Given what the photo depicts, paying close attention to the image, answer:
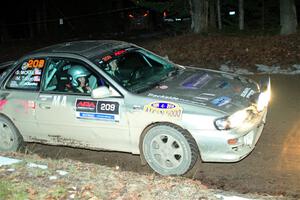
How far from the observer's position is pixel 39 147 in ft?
24.1

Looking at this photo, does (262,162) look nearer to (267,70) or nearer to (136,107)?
(136,107)

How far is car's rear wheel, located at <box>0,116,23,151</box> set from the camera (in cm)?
679

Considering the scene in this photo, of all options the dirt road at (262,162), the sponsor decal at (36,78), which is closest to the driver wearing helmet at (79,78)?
the sponsor decal at (36,78)

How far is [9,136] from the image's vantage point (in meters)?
6.86

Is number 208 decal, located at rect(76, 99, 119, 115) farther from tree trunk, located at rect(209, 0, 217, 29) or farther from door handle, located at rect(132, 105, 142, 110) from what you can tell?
tree trunk, located at rect(209, 0, 217, 29)

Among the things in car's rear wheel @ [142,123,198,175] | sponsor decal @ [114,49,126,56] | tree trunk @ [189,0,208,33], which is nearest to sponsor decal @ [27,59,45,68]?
sponsor decal @ [114,49,126,56]

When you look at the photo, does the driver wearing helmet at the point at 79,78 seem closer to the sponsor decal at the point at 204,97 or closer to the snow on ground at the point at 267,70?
the sponsor decal at the point at 204,97

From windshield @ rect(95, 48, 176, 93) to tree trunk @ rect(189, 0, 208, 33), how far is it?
8475mm

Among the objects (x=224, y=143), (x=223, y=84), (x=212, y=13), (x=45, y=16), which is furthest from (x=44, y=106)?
(x=45, y=16)

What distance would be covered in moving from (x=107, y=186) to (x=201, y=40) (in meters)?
9.68

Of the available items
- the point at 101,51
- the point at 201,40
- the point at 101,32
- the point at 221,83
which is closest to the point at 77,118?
the point at 101,51

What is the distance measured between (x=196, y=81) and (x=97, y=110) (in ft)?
4.54

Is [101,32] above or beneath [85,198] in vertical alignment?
above

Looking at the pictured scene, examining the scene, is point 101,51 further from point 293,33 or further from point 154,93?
point 293,33
